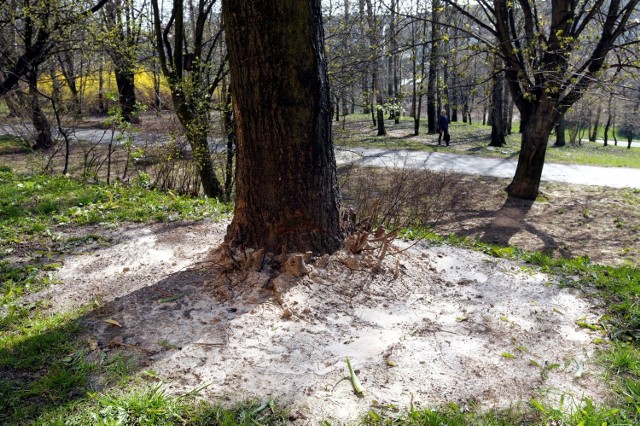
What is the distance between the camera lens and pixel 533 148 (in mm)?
12461

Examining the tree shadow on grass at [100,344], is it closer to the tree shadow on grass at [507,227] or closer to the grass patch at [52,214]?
the grass patch at [52,214]

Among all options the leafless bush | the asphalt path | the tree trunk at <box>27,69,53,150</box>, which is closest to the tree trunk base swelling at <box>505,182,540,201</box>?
the asphalt path

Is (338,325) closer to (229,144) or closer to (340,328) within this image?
(340,328)

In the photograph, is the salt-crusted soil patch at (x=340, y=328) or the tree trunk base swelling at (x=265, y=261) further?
the tree trunk base swelling at (x=265, y=261)

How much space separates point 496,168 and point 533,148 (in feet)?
14.8

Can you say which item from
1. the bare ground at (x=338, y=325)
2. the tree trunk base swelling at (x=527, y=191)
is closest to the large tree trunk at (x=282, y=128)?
the bare ground at (x=338, y=325)

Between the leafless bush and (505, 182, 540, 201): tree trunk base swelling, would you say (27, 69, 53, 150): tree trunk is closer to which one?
the leafless bush

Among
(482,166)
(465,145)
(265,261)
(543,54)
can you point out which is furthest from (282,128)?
(465,145)

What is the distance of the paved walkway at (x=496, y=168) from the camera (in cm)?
1498

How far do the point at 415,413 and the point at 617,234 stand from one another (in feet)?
32.3

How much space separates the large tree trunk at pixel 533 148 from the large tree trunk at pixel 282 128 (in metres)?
9.95

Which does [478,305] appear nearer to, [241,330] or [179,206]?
[241,330]

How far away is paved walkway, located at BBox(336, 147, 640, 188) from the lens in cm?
1498

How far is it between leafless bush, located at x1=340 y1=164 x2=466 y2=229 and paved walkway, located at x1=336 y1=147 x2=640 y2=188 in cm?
303
